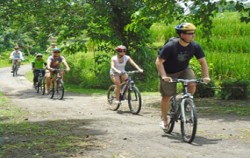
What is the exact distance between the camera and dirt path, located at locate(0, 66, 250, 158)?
22.4ft

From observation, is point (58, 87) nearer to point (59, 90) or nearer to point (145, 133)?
point (59, 90)

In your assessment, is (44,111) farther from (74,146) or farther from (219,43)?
(219,43)

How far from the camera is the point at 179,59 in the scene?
7844 mm

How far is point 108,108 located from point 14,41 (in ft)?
127

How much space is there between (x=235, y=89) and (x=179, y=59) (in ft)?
22.5

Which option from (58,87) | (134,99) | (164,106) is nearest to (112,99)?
(134,99)

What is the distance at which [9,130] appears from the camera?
9188 millimetres

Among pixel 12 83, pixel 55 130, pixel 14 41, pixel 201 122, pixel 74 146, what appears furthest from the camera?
pixel 14 41

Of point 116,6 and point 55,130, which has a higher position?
point 116,6

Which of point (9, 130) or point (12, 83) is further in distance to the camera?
point (12, 83)

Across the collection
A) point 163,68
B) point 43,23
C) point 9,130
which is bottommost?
point 9,130

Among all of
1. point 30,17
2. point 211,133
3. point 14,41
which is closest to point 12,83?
point 30,17

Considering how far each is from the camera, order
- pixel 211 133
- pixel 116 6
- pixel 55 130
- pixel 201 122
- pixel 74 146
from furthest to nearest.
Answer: pixel 116 6 → pixel 201 122 → pixel 55 130 → pixel 211 133 → pixel 74 146

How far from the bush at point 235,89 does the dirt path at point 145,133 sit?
105 inches
